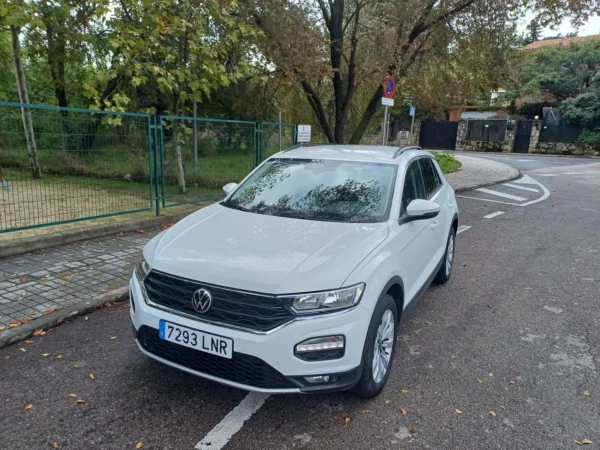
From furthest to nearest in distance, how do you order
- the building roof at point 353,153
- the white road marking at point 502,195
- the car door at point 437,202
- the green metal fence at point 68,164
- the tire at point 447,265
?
the white road marking at point 502,195 < the green metal fence at point 68,164 < the tire at point 447,265 < the car door at point 437,202 < the building roof at point 353,153

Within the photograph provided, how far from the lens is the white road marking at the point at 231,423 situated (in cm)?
250

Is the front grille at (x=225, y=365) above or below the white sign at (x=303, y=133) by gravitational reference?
below

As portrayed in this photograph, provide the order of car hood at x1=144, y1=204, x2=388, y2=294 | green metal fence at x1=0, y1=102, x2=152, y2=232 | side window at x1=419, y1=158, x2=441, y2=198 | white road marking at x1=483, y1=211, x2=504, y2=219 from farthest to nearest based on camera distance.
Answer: white road marking at x1=483, y1=211, x2=504, y2=219 → green metal fence at x1=0, y1=102, x2=152, y2=232 → side window at x1=419, y1=158, x2=441, y2=198 → car hood at x1=144, y1=204, x2=388, y2=294

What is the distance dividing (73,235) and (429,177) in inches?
194

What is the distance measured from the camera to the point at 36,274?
4953 mm

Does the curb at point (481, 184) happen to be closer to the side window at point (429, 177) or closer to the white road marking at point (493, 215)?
the white road marking at point (493, 215)

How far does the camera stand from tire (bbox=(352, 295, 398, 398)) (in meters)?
2.69

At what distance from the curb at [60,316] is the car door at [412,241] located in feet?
9.63

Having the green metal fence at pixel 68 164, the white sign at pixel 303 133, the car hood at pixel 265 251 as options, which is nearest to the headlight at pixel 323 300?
the car hood at pixel 265 251

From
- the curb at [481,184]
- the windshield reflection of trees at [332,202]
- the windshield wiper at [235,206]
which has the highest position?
the windshield reflection of trees at [332,202]

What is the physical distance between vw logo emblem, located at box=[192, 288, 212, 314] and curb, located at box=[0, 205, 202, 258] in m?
4.19

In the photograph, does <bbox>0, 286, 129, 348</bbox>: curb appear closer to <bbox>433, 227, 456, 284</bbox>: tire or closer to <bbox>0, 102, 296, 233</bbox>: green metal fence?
<bbox>0, 102, 296, 233</bbox>: green metal fence

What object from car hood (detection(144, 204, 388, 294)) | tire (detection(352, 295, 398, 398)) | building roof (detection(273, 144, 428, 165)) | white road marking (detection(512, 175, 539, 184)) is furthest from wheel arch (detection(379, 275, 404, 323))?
white road marking (detection(512, 175, 539, 184))

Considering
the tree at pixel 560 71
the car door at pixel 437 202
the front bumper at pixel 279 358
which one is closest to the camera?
the front bumper at pixel 279 358
